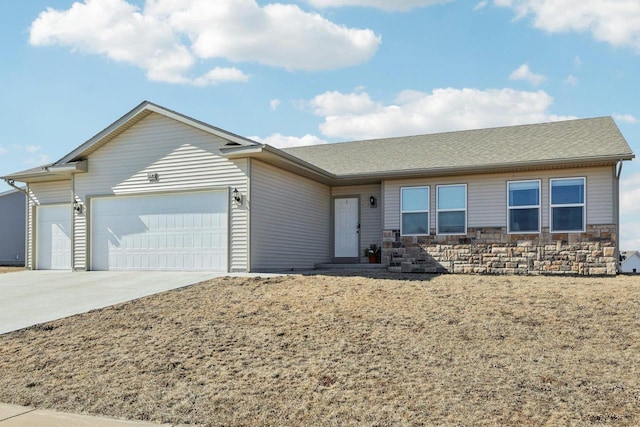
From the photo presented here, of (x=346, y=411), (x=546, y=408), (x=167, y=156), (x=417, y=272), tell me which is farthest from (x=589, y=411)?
(x=167, y=156)

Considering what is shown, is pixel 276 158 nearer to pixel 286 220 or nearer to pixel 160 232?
pixel 286 220

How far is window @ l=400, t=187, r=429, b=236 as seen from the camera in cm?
1686

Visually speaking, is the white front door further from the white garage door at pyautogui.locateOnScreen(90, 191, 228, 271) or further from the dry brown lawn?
the dry brown lawn

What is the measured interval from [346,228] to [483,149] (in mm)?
5062

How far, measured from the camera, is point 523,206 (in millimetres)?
15750

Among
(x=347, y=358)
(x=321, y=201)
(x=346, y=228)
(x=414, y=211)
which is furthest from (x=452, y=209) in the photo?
(x=347, y=358)

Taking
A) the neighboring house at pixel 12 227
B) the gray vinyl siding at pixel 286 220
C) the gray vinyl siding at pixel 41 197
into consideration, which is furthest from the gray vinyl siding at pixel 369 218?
the neighboring house at pixel 12 227

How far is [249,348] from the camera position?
8.00 m

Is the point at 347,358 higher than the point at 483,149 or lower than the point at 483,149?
lower

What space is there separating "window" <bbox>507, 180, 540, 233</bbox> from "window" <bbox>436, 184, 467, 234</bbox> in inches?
49.1

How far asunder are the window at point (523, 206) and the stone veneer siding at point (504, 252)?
243 mm

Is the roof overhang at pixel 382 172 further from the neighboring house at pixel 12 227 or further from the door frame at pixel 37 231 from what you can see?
the neighboring house at pixel 12 227

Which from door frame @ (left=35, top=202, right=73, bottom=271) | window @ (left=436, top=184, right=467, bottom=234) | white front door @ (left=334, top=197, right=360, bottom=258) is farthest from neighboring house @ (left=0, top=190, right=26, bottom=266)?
window @ (left=436, top=184, right=467, bottom=234)

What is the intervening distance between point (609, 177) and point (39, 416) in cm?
1411
